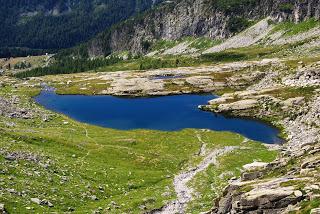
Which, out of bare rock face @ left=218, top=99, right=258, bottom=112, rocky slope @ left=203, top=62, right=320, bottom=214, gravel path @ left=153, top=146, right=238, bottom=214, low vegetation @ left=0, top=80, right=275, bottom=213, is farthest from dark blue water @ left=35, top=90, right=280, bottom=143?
gravel path @ left=153, top=146, right=238, bottom=214

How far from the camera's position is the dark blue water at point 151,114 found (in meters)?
113

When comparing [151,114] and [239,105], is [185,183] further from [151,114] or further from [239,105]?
[151,114]

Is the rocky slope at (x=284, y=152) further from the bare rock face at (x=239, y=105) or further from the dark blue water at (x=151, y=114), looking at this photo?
the dark blue water at (x=151, y=114)

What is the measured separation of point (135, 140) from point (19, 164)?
33575 mm

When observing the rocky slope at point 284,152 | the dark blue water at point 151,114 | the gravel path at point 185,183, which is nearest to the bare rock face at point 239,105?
the rocky slope at point 284,152

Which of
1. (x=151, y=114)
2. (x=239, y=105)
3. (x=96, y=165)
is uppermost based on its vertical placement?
(x=96, y=165)

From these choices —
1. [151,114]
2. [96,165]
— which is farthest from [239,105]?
[96,165]

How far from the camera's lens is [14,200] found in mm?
48719

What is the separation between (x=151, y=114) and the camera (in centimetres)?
13262

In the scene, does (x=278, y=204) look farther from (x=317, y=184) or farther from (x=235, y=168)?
(x=235, y=168)

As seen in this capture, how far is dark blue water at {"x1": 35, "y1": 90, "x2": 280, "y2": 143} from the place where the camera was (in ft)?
372

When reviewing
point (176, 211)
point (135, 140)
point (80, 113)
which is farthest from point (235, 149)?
point (80, 113)

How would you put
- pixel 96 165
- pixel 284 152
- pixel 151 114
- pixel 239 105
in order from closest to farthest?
pixel 96 165 < pixel 284 152 < pixel 239 105 < pixel 151 114

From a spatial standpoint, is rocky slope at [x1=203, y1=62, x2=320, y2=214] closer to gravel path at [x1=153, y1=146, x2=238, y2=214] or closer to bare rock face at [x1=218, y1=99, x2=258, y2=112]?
bare rock face at [x1=218, y1=99, x2=258, y2=112]
